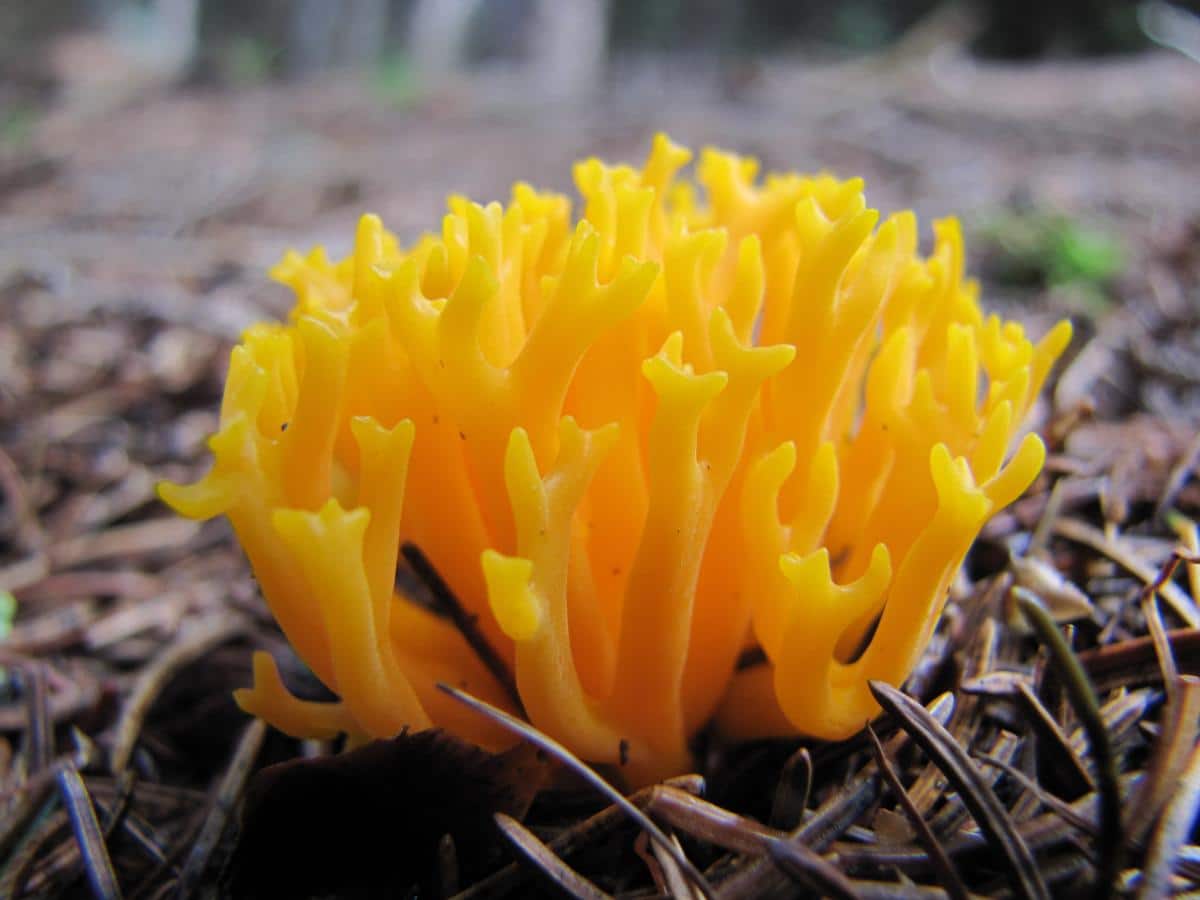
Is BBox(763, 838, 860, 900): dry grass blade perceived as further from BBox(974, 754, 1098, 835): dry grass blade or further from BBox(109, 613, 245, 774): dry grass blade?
BBox(109, 613, 245, 774): dry grass blade

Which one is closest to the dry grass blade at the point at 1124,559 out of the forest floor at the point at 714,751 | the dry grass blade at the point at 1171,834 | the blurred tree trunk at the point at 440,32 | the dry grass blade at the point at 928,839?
the forest floor at the point at 714,751

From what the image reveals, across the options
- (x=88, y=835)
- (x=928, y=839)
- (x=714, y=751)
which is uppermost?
(x=928, y=839)

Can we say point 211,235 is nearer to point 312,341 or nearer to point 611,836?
point 312,341

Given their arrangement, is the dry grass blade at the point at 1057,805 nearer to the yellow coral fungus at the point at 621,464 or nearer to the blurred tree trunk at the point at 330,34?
the yellow coral fungus at the point at 621,464

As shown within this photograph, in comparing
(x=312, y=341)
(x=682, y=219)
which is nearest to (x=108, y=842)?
(x=312, y=341)

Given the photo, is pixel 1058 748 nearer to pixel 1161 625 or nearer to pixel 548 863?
pixel 1161 625

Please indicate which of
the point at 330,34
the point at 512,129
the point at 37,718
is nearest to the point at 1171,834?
the point at 37,718
